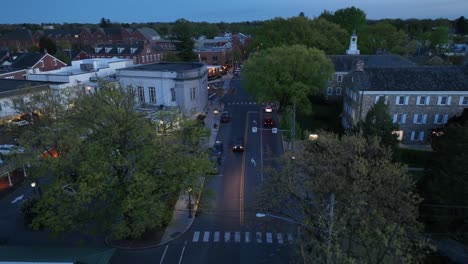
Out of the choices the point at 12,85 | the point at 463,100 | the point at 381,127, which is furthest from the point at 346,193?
the point at 12,85

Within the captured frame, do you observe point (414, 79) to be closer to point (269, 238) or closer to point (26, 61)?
point (269, 238)

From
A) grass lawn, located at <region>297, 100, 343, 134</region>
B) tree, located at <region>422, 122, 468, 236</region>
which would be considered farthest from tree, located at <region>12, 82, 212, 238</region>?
grass lawn, located at <region>297, 100, 343, 134</region>

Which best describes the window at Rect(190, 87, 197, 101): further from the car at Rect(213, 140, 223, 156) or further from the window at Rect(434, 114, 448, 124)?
the window at Rect(434, 114, 448, 124)

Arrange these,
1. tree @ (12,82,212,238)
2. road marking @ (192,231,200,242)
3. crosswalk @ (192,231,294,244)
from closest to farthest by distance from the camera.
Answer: tree @ (12,82,212,238)
crosswalk @ (192,231,294,244)
road marking @ (192,231,200,242)

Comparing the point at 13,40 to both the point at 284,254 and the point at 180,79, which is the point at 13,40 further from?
the point at 284,254

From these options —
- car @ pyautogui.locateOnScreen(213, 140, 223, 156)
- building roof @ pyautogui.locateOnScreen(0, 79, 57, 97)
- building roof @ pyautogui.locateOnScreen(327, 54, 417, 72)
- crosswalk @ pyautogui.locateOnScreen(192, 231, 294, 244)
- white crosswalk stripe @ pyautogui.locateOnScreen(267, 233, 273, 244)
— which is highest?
building roof @ pyautogui.locateOnScreen(327, 54, 417, 72)
